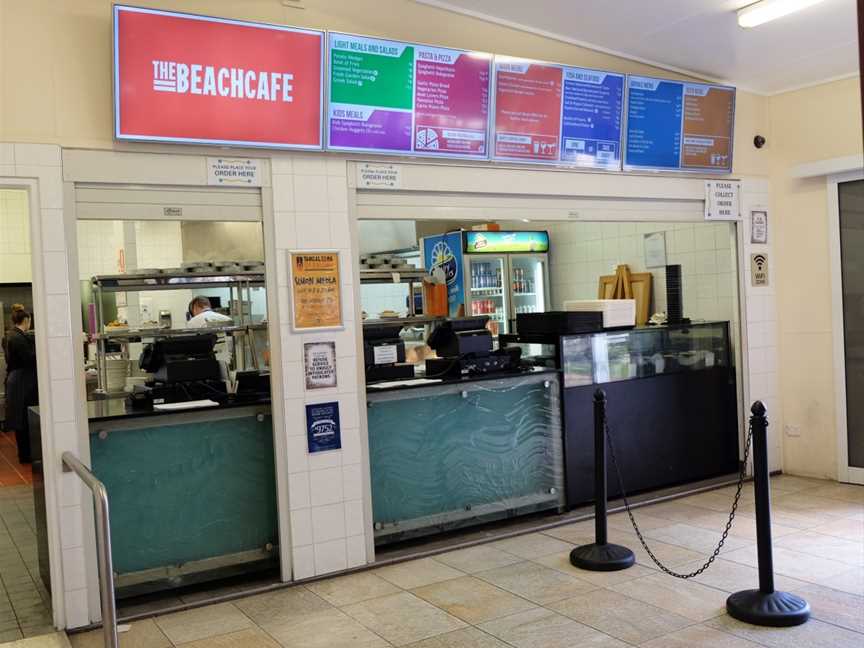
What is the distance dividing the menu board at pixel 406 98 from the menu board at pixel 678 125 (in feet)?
4.72

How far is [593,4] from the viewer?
536 cm

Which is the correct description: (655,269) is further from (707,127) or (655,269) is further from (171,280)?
(171,280)

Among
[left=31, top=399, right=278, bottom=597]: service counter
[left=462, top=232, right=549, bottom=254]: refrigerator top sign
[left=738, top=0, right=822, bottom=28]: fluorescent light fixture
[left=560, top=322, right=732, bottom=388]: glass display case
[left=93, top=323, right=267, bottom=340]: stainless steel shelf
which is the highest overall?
[left=738, top=0, right=822, bottom=28]: fluorescent light fixture

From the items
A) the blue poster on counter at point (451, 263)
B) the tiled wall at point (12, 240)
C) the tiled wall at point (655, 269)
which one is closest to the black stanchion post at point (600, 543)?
the tiled wall at point (655, 269)

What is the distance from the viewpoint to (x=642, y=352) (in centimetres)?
660

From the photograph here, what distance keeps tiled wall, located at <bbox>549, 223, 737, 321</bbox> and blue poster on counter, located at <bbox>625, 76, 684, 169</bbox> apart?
42.0 inches

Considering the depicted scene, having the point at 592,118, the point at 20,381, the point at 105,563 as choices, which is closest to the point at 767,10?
the point at 592,118

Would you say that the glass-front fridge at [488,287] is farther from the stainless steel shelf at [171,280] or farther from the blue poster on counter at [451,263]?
the stainless steel shelf at [171,280]

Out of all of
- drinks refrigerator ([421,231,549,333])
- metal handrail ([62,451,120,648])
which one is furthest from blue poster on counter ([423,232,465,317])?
metal handrail ([62,451,120,648])

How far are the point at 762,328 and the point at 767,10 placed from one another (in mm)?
2796

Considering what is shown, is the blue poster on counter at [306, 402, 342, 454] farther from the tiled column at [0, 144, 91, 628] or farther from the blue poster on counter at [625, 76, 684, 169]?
the blue poster on counter at [625, 76, 684, 169]

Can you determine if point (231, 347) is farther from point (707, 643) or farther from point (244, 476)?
point (707, 643)

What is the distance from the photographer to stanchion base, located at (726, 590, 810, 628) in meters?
3.91

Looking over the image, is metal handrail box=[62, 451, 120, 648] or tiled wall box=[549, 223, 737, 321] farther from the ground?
tiled wall box=[549, 223, 737, 321]
